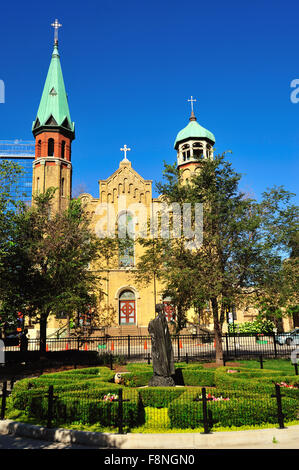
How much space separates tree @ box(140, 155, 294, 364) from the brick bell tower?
18.5 metres

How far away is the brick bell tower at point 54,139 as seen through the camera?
34.1 meters

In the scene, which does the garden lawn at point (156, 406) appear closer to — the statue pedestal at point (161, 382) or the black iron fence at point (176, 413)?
the black iron fence at point (176, 413)

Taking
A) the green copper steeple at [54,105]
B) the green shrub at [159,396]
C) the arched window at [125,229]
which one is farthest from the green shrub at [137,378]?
the green copper steeple at [54,105]

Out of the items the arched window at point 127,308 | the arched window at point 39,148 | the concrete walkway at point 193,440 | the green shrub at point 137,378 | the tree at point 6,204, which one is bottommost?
the concrete walkway at point 193,440

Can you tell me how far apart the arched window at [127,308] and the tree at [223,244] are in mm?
16761

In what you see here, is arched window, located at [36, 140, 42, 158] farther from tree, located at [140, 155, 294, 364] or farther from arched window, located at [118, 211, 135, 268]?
tree, located at [140, 155, 294, 364]

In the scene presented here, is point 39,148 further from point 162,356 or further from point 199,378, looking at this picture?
point 162,356

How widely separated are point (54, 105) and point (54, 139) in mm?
3797

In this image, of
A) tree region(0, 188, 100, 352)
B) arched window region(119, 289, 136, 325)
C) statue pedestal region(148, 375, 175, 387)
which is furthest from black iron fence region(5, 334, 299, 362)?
statue pedestal region(148, 375, 175, 387)

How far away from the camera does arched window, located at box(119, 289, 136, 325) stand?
33.5 meters

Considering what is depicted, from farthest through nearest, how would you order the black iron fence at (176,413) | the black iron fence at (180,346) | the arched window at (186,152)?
the arched window at (186,152) → the black iron fence at (180,346) → the black iron fence at (176,413)

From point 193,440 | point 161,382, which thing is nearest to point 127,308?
point 161,382
